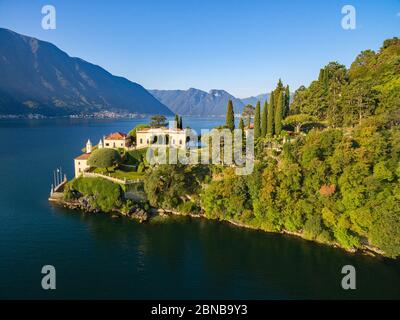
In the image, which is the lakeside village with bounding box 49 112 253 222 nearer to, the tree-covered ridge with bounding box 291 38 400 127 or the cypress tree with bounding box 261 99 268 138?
the cypress tree with bounding box 261 99 268 138

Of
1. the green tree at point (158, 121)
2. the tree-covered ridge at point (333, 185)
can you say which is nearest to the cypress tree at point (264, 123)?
the tree-covered ridge at point (333, 185)

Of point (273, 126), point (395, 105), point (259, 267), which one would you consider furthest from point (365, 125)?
point (259, 267)

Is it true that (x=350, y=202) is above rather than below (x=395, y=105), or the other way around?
below

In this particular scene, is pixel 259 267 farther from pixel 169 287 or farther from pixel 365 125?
pixel 365 125

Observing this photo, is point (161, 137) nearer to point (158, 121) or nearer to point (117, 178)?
point (158, 121)

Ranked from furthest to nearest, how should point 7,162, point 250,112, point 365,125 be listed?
point 250,112 → point 7,162 → point 365,125

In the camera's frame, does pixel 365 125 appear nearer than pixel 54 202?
Yes
